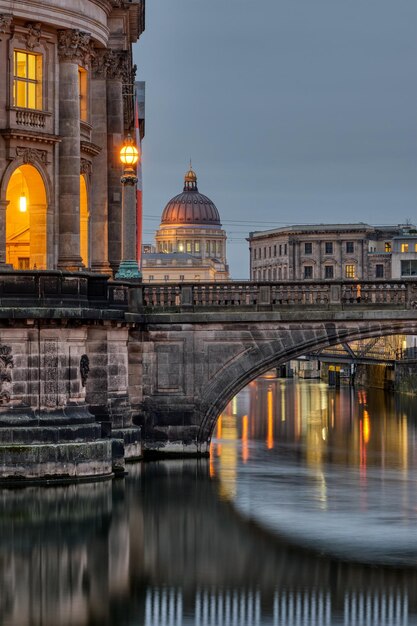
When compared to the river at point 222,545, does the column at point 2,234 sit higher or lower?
higher

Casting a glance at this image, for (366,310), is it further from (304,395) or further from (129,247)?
(304,395)

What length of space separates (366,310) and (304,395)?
211ft

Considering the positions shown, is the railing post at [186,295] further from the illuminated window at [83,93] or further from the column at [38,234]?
the illuminated window at [83,93]

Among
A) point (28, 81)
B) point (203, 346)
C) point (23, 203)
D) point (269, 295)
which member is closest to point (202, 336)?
point (203, 346)

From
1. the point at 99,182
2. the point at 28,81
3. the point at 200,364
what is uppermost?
the point at 28,81

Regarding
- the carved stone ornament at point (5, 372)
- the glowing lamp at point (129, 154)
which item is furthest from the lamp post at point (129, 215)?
the carved stone ornament at point (5, 372)

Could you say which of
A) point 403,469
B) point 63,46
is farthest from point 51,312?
point 403,469

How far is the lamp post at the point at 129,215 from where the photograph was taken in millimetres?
56719

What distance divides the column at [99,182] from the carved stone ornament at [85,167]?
4.51ft

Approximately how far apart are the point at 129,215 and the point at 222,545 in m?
19.1

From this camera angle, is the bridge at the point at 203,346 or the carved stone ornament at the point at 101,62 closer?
the bridge at the point at 203,346

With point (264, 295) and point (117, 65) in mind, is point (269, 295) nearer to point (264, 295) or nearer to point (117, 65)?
point (264, 295)

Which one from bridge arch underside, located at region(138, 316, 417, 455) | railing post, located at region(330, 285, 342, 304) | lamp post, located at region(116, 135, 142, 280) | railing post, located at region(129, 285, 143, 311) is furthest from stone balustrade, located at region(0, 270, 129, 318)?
railing post, located at region(330, 285, 342, 304)

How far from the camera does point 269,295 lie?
193 feet
